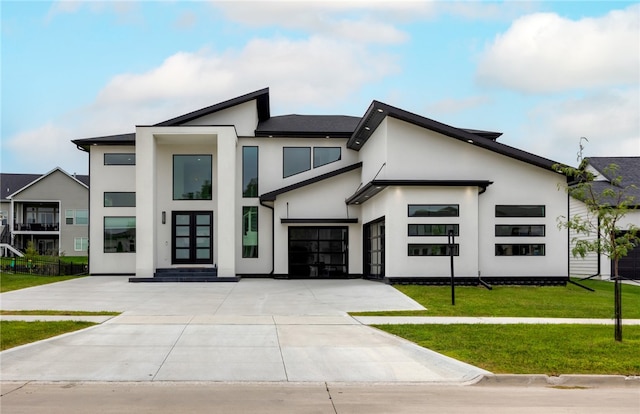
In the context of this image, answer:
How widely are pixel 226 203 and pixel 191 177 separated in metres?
3.93

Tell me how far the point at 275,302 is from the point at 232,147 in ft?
33.3

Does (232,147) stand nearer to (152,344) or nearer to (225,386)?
(152,344)

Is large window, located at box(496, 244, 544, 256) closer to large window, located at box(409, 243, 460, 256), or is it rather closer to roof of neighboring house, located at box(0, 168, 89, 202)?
large window, located at box(409, 243, 460, 256)

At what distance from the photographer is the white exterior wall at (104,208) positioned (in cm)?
2983

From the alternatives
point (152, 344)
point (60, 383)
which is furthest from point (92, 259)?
point (60, 383)

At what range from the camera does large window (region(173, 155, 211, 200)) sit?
29516 mm

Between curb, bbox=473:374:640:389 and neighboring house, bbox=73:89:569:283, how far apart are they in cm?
1283

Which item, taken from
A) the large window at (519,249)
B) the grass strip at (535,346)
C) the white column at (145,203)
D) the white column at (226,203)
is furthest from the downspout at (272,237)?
the grass strip at (535,346)

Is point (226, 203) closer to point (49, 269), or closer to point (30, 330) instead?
point (49, 269)

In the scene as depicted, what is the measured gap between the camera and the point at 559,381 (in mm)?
9453

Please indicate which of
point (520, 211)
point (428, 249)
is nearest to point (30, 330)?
point (428, 249)

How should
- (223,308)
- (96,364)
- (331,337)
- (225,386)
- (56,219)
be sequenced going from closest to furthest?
1. (225,386)
2. (96,364)
3. (331,337)
4. (223,308)
5. (56,219)

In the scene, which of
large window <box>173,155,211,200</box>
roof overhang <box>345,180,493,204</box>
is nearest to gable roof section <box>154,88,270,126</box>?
large window <box>173,155,211,200</box>

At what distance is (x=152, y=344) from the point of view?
1191 centimetres
